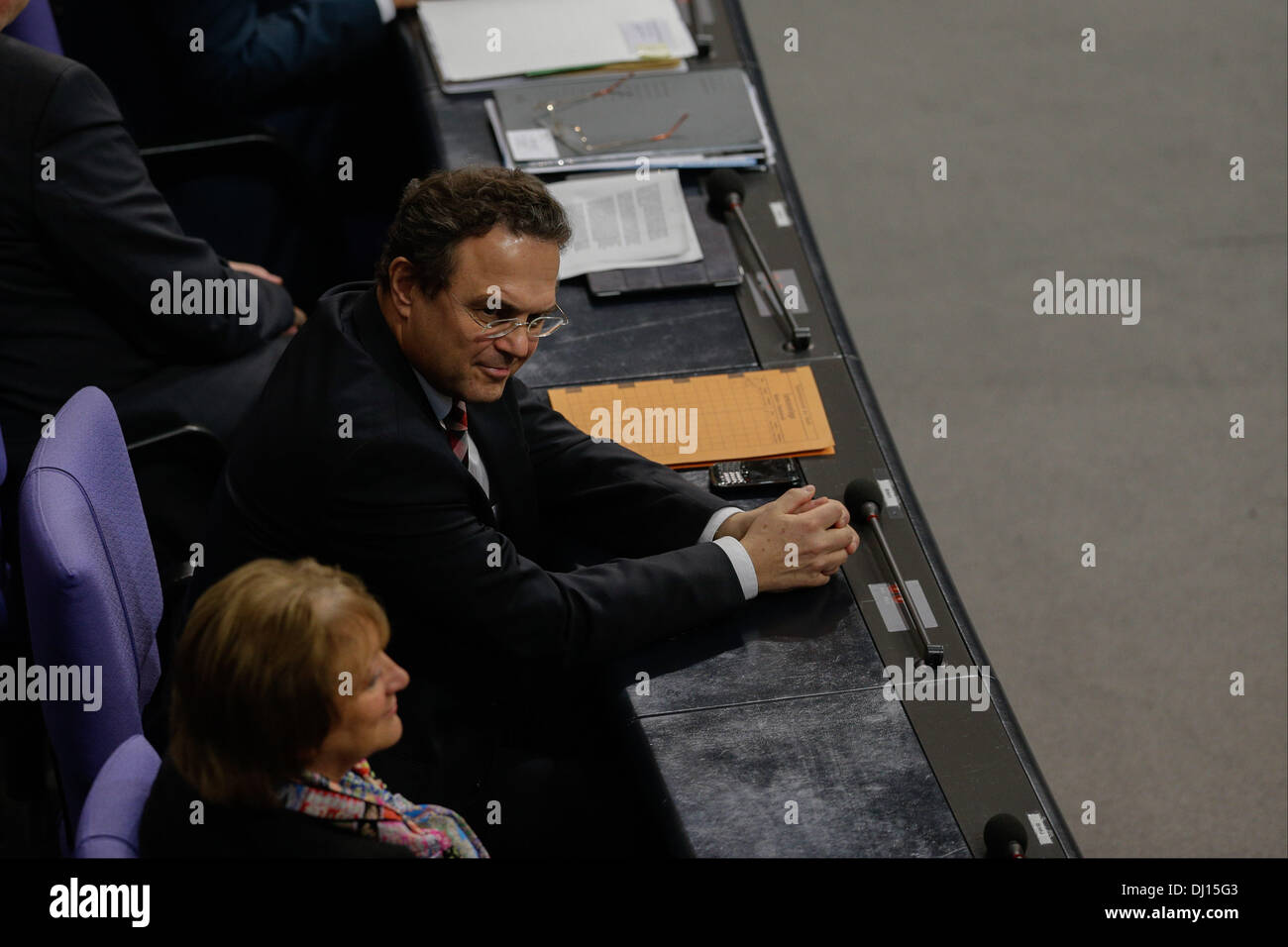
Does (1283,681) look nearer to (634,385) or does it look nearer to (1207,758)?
(1207,758)

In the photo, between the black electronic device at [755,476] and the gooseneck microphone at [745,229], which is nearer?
the black electronic device at [755,476]

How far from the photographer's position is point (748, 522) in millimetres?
2014

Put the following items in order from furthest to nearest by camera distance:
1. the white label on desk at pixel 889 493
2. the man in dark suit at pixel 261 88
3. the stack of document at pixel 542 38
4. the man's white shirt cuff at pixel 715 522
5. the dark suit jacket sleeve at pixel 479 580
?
the man in dark suit at pixel 261 88
the stack of document at pixel 542 38
the white label on desk at pixel 889 493
the man's white shirt cuff at pixel 715 522
the dark suit jacket sleeve at pixel 479 580

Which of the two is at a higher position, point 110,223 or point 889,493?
point 110,223

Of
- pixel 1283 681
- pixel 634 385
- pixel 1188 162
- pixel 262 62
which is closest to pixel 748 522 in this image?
pixel 634 385

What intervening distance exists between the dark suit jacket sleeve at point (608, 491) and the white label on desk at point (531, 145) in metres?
0.72

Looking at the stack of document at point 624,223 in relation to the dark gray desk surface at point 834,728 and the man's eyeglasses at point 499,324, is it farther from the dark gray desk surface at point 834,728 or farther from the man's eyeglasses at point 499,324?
the man's eyeglasses at point 499,324

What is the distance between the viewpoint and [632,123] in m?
2.79

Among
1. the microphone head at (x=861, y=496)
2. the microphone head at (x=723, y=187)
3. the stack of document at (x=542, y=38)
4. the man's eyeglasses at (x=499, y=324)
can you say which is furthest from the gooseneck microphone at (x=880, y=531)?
the stack of document at (x=542, y=38)

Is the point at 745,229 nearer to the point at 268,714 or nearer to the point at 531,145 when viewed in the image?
the point at 531,145

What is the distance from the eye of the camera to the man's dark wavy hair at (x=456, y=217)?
6.03 feet

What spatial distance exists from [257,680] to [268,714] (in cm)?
4

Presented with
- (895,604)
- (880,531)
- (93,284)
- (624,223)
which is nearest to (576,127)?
(624,223)
